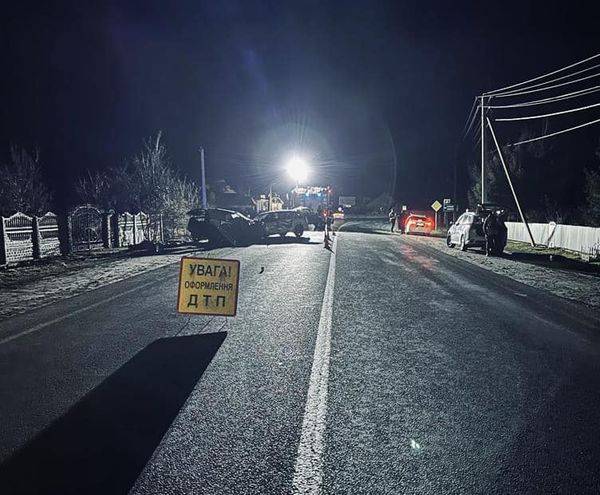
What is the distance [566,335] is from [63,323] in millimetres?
7771

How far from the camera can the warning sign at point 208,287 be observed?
755 cm

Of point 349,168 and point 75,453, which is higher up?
point 349,168

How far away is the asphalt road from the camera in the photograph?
3.27 m

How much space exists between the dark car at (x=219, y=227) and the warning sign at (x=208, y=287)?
17.3 meters

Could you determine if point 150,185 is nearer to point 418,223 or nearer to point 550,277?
point 418,223

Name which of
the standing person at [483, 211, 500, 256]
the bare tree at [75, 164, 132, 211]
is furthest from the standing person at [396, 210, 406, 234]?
the bare tree at [75, 164, 132, 211]

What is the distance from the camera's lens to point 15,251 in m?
16.4

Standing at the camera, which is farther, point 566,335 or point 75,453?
point 566,335

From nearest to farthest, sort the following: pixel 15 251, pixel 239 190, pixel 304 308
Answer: pixel 304 308 < pixel 15 251 < pixel 239 190

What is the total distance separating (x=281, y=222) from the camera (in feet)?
91.7

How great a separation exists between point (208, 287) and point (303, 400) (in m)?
3.53

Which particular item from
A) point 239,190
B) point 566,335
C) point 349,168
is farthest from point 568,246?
point 349,168

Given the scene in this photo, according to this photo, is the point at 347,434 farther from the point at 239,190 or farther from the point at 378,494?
the point at 239,190

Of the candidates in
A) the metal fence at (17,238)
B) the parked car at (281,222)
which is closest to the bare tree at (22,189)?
the metal fence at (17,238)
